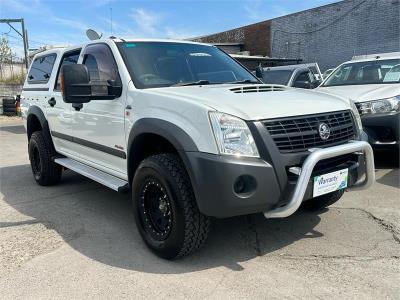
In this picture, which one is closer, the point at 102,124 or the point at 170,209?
the point at 170,209

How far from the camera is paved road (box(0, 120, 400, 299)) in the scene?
3074 millimetres

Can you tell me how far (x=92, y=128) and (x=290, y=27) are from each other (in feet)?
65.2

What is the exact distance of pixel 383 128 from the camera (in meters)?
6.21

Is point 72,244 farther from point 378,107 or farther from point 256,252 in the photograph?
point 378,107

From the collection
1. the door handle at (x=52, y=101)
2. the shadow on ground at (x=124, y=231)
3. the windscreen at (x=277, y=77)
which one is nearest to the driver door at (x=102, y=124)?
the shadow on ground at (x=124, y=231)

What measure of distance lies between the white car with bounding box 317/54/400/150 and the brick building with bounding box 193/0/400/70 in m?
11.1

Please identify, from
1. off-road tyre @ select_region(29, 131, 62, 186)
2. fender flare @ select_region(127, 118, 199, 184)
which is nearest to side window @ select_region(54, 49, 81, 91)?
off-road tyre @ select_region(29, 131, 62, 186)

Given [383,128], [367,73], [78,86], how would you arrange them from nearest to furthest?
[78,86] → [383,128] → [367,73]

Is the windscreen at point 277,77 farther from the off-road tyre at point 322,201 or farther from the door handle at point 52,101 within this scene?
the off-road tyre at point 322,201

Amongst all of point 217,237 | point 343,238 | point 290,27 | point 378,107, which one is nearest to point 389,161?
point 378,107

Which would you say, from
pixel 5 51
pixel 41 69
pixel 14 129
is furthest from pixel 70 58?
pixel 5 51

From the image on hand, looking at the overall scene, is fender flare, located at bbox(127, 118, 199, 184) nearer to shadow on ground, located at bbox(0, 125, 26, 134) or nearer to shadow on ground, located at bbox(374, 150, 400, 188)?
shadow on ground, located at bbox(374, 150, 400, 188)

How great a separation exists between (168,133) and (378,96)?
4.18m

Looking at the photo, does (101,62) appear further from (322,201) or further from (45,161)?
(322,201)
